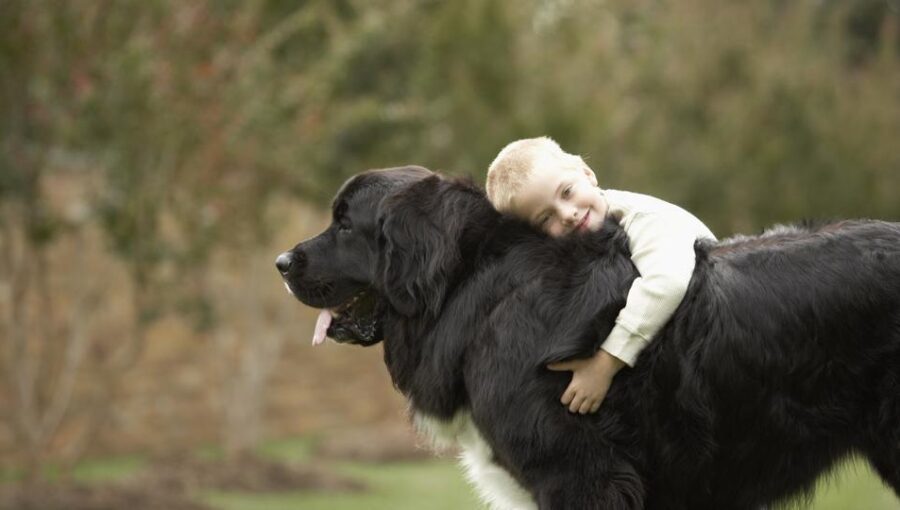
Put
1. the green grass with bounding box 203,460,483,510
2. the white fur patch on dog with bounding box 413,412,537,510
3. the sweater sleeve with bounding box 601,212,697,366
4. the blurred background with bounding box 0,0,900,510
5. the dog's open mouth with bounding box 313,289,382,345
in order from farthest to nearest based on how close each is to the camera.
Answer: the green grass with bounding box 203,460,483,510
the blurred background with bounding box 0,0,900,510
the dog's open mouth with bounding box 313,289,382,345
the white fur patch on dog with bounding box 413,412,537,510
the sweater sleeve with bounding box 601,212,697,366

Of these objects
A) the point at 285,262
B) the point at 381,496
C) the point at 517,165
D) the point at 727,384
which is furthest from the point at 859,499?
the point at 285,262

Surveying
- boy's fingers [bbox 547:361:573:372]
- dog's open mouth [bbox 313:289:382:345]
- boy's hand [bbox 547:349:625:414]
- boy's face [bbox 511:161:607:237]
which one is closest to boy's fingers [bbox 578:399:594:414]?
boy's hand [bbox 547:349:625:414]

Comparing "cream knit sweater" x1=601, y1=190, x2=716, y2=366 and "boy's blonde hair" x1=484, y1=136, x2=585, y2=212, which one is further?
"boy's blonde hair" x1=484, y1=136, x2=585, y2=212

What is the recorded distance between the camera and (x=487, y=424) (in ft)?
12.5

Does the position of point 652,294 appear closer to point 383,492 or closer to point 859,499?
point 859,499

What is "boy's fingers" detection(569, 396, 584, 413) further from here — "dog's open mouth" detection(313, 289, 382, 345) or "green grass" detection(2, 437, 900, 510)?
"green grass" detection(2, 437, 900, 510)

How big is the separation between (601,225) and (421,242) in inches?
24.5

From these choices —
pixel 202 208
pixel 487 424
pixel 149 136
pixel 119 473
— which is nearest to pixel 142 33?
pixel 149 136

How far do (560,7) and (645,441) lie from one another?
20.8 feet

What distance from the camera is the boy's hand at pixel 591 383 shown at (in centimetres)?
367

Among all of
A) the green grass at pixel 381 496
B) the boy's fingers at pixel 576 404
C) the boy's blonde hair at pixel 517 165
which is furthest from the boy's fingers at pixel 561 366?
the green grass at pixel 381 496

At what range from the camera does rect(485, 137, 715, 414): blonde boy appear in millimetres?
3660

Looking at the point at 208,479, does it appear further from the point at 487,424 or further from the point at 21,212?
the point at 487,424

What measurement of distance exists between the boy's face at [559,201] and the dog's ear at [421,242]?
8.9 inches
